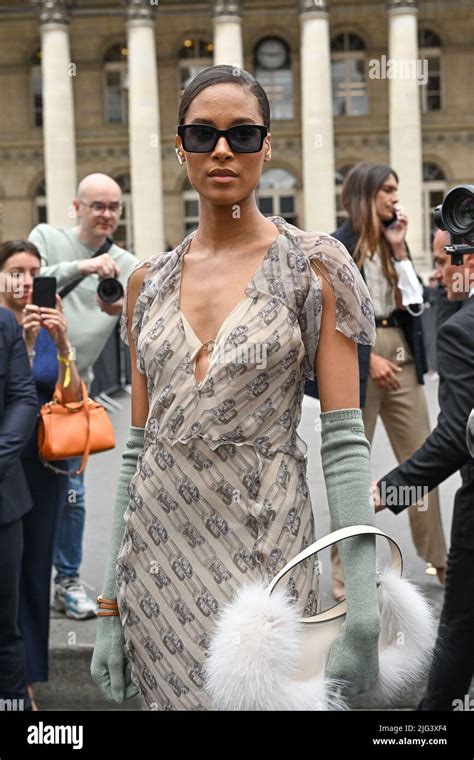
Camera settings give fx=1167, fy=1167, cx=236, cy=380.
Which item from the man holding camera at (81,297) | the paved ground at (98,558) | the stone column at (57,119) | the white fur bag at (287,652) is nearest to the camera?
the white fur bag at (287,652)

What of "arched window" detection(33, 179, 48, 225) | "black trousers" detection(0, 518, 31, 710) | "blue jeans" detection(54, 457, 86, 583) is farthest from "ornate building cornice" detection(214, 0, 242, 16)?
"black trousers" detection(0, 518, 31, 710)

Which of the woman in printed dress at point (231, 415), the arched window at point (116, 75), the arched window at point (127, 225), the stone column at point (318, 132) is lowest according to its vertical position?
the woman in printed dress at point (231, 415)

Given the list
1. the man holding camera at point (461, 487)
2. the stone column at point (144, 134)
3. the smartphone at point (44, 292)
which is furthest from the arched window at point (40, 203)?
the man holding camera at point (461, 487)

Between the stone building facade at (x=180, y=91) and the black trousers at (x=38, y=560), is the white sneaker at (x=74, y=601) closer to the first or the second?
the black trousers at (x=38, y=560)

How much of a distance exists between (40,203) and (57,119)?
357 centimetres

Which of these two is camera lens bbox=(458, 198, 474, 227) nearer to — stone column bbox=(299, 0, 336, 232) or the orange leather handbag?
the orange leather handbag

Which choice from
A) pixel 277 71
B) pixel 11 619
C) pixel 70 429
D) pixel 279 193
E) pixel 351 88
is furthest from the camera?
pixel 277 71

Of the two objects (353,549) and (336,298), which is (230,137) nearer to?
(336,298)

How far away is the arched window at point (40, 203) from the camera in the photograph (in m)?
37.5

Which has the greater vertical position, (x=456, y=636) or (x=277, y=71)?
(x=277, y=71)

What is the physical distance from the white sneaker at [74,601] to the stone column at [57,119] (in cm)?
2949

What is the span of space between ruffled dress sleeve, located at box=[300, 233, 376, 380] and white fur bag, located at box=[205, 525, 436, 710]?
368mm

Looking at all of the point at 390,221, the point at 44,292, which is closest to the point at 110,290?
the point at 44,292

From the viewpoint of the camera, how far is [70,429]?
182 inches
